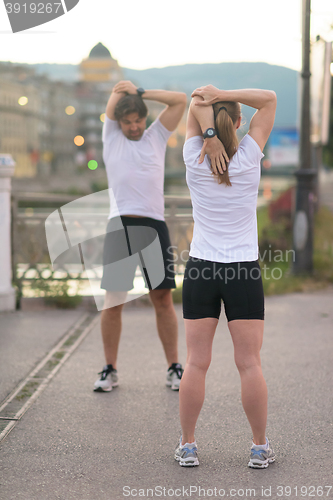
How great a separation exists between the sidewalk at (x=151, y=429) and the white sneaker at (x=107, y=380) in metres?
0.06

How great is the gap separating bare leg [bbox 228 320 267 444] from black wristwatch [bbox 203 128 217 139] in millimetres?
902

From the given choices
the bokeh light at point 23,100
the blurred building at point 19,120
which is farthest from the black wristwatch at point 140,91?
the blurred building at point 19,120

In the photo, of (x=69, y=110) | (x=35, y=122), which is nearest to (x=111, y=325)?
(x=35, y=122)

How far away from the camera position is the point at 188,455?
9.95 feet

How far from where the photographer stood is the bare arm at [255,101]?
285cm

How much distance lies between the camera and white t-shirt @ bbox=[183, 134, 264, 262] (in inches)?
112

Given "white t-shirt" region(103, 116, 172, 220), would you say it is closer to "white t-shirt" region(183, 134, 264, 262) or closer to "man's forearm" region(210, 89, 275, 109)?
"white t-shirt" region(183, 134, 264, 262)

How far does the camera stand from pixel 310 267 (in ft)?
28.5

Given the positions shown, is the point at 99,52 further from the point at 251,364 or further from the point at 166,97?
the point at 251,364

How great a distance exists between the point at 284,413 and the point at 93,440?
4.08 feet

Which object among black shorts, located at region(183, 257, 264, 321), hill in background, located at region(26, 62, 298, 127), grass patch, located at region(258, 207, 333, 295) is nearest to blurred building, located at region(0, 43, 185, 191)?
hill in background, located at region(26, 62, 298, 127)

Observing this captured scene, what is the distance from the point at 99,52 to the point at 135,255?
161608mm

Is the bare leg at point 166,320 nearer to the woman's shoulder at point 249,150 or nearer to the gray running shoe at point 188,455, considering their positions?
the gray running shoe at point 188,455

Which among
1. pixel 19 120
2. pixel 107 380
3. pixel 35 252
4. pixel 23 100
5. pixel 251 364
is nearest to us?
pixel 251 364
